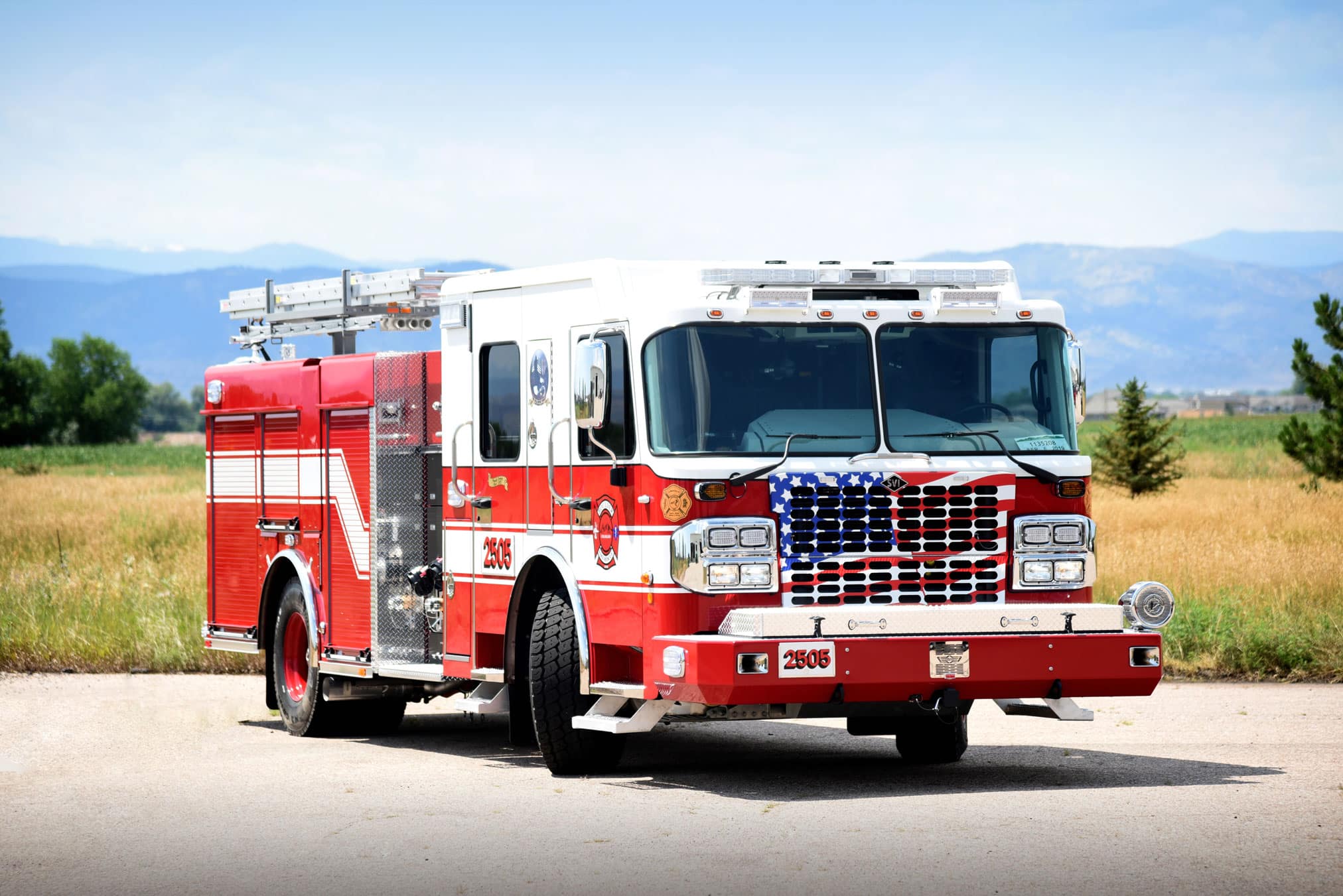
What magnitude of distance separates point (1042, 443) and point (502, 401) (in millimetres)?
3420

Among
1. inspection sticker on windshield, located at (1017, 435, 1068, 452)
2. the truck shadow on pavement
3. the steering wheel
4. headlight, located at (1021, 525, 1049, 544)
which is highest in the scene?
the steering wheel

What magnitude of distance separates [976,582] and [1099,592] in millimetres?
10071

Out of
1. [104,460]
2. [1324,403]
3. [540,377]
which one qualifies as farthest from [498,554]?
[104,460]

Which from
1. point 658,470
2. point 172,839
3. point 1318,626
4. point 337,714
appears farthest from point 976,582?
point 1318,626

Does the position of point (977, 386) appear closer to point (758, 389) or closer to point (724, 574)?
point (758, 389)

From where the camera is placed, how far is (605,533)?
433 inches

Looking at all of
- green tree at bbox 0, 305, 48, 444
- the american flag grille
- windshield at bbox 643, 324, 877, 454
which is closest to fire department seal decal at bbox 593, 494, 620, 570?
windshield at bbox 643, 324, 877, 454

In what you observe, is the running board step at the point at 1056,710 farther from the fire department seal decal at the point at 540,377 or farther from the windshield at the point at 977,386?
the fire department seal decal at the point at 540,377

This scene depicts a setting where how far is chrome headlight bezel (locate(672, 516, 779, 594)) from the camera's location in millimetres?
10352

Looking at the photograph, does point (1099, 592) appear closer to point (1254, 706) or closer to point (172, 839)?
point (1254, 706)

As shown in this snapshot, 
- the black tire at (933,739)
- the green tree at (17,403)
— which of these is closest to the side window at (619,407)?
the black tire at (933,739)

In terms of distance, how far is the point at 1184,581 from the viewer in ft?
67.6

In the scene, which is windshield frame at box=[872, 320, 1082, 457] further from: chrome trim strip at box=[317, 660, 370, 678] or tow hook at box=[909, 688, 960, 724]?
chrome trim strip at box=[317, 660, 370, 678]

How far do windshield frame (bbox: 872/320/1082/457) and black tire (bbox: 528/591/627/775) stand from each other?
221 centimetres
